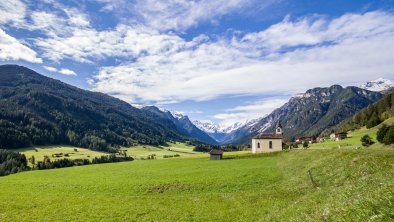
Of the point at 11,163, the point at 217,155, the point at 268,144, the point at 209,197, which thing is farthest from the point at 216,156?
the point at 11,163

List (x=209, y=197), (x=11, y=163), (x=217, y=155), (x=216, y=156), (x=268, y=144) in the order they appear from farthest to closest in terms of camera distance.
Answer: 1. (x=11, y=163)
2. (x=268, y=144)
3. (x=216, y=156)
4. (x=217, y=155)
5. (x=209, y=197)

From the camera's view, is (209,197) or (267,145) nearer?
(209,197)

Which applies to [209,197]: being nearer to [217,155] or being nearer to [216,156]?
[217,155]

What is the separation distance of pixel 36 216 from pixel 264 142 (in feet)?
A: 308

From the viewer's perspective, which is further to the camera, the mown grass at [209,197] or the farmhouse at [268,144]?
the farmhouse at [268,144]

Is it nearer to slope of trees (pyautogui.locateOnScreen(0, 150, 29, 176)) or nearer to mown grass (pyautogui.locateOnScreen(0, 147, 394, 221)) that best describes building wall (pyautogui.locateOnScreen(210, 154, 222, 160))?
mown grass (pyautogui.locateOnScreen(0, 147, 394, 221))

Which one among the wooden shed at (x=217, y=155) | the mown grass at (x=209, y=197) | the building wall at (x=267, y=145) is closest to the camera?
the mown grass at (x=209, y=197)

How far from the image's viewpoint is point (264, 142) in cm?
11544

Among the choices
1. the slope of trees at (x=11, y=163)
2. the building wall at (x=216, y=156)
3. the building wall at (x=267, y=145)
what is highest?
the building wall at (x=267, y=145)

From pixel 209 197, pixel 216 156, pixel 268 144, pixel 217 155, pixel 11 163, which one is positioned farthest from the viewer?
pixel 11 163

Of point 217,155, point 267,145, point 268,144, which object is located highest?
point 268,144

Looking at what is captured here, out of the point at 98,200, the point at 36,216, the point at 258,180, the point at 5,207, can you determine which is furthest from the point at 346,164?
the point at 5,207

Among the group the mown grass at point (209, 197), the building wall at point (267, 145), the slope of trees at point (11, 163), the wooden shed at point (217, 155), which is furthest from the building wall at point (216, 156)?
the slope of trees at point (11, 163)

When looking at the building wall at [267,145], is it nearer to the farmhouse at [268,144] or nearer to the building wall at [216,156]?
the farmhouse at [268,144]
